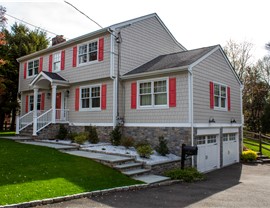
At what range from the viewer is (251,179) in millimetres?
12508

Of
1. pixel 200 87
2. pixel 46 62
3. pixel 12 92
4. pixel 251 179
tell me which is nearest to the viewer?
pixel 251 179

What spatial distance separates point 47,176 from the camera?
898 centimetres

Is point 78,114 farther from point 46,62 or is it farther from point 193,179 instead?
point 193,179

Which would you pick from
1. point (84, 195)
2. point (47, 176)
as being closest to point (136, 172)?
point (84, 195)

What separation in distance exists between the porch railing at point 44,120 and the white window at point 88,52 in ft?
12.9

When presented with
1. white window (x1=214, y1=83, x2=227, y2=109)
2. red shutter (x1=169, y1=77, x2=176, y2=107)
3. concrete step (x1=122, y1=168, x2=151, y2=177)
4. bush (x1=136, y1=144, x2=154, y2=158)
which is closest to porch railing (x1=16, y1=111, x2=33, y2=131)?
bush (x1=136, y1=144, x2=154, y2=158)

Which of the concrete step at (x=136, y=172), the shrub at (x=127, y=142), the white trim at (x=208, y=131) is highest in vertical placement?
the white trim at (x=208, y=131)

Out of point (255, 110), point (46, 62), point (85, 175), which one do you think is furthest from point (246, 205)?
point (255, 110)

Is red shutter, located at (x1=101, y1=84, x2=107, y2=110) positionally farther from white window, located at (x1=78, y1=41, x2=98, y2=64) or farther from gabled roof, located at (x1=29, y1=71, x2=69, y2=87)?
gabled roof, located at (x1=29, y1=71, x2=69, y2=87)

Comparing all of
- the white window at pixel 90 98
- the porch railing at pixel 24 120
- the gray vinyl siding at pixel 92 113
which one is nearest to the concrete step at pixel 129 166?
the gray vinyl siding at pixel 92 113

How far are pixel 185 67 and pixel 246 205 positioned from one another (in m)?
7.00

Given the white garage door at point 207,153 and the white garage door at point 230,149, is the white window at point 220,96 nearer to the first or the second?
the white garage door at point 207,153

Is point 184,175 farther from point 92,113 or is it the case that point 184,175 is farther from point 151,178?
point 92,113

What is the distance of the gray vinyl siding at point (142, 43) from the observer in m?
16.4
